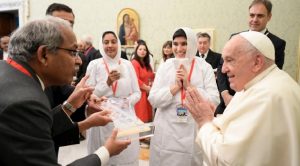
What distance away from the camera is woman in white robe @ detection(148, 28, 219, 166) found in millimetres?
3410

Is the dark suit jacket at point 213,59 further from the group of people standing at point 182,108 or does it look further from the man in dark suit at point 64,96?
the man in dark suit at point 64,96

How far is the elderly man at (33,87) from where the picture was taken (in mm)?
1279

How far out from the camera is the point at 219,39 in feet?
Result: 25.5

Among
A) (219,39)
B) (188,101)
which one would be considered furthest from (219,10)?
(188,101)

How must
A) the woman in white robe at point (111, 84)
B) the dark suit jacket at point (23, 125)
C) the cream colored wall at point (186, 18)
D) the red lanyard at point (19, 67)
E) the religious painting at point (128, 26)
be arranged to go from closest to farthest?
the dark suit jacket at point (23, 125) → the red lanyard at point (19, 67) → the woman in white robe at point (111, 84) → the cream colored wall at point (186, 18) → the religious painting at point (128, 26)

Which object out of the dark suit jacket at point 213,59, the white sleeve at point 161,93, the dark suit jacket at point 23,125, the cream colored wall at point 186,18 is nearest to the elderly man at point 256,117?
the dark suit jacket at point 23,125

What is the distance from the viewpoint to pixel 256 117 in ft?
6.21

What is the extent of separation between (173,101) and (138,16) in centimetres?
599

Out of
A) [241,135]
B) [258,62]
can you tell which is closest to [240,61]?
[258,62]

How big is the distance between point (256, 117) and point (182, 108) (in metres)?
1.55

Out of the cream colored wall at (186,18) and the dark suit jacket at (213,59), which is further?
the cream colored wall at (186,18)

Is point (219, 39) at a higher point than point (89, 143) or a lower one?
higher

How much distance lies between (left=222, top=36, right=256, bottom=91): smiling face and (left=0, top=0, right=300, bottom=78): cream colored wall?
5496 millimetres

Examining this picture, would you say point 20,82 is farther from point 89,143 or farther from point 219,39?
point 219,39
